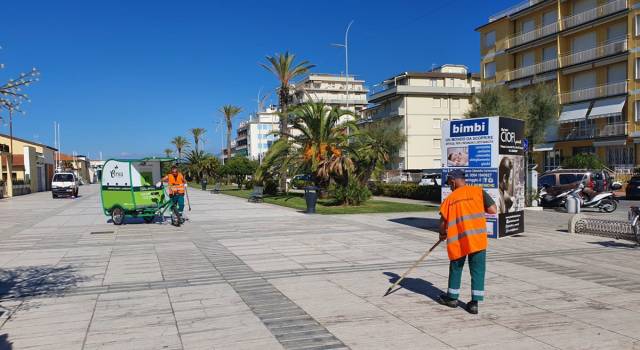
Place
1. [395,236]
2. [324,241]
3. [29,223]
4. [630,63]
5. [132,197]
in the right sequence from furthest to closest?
[630,63]
[29,223]
[132,197]
[395,236]
[324,241]

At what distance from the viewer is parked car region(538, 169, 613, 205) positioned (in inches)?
915

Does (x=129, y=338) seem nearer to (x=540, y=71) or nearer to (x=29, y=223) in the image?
(x=29, y=223)

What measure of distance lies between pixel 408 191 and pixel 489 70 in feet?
89.3

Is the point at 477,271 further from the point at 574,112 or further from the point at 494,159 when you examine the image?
the point at 574,112

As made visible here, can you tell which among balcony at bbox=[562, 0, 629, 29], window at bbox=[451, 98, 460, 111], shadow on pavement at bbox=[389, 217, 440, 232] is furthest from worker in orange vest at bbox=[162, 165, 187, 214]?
window at bbox=[451, 98, 460, 111]

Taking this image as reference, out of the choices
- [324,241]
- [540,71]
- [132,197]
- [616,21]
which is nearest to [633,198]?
[616,21]

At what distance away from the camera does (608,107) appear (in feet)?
129

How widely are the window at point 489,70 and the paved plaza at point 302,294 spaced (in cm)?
4220

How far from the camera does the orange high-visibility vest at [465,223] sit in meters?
6.13

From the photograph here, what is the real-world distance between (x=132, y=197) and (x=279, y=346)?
12654 millimetres

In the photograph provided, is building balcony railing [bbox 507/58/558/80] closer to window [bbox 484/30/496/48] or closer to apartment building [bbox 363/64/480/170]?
window [bbox 484/30/496/48]

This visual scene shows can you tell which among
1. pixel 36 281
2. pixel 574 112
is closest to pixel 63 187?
pixel 36 281

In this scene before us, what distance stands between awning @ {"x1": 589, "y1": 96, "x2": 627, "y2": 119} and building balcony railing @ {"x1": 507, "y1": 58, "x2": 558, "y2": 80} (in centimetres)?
575

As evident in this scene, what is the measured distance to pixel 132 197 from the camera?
54.3 feet
